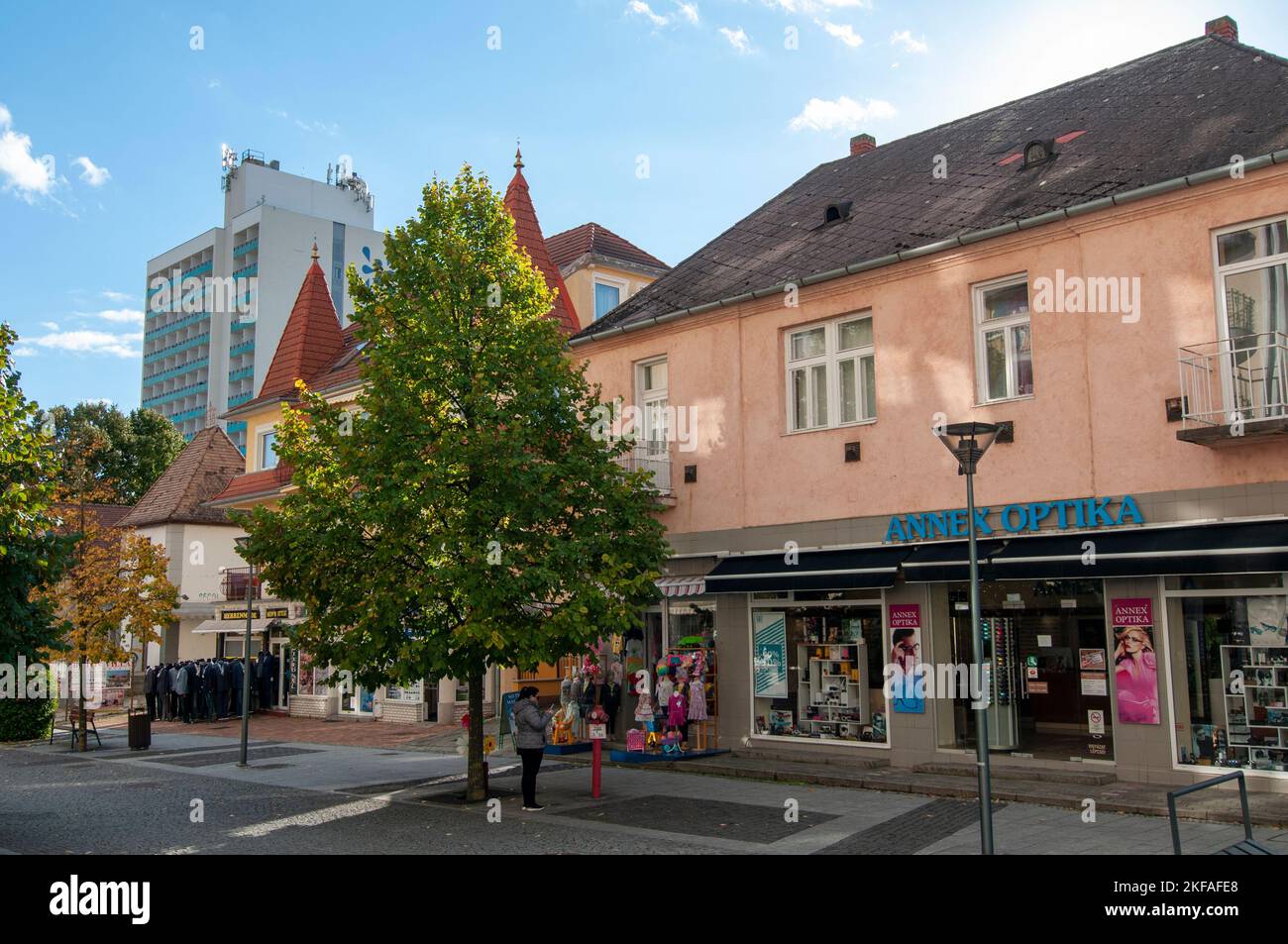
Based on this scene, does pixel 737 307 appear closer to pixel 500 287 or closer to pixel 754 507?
pixel 754 507

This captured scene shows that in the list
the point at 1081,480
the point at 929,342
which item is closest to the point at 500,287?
the point at 929,342

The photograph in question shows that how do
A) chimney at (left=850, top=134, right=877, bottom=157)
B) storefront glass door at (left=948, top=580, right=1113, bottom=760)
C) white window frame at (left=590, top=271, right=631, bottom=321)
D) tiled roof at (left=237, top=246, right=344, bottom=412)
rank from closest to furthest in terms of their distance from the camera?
1. storefront glass door at (left=948, top=580, right=1113, bottom=760)
2. chimney at (left=850, top=134, right=877, bottom=157)
3. white window frame at (left=590, top=271, right=631, bottom=321)
4. tiled roof at (left=237, top=246, right=344, bottom=412)

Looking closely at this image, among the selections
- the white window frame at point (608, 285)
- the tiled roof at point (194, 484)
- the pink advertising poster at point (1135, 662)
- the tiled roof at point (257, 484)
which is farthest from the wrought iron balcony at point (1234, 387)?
the tiled roof at point (194, 484)

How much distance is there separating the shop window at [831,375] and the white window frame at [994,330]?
5.93 ft

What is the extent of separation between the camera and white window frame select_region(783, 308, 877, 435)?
17359 mm

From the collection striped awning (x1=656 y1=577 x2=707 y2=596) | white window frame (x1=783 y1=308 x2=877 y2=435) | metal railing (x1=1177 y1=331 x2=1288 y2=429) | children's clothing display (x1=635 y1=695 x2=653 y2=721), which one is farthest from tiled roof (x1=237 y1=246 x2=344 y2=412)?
metal railing (x1=1177 y1=331 x2=1288 y2=429)

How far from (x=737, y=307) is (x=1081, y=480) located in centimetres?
697

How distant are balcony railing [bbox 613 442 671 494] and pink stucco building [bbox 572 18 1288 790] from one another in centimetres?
10

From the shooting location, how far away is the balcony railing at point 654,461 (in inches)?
787

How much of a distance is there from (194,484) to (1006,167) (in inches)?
1364

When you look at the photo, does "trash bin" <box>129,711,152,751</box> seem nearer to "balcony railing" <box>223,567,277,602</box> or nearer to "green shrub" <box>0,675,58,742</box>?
"green shrub" <box>0,675,58,742</box>

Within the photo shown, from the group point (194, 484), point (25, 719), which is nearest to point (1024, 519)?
point (25, 719)

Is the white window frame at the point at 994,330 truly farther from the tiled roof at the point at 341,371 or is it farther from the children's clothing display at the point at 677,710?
the tiled roof at the point at 341,371
